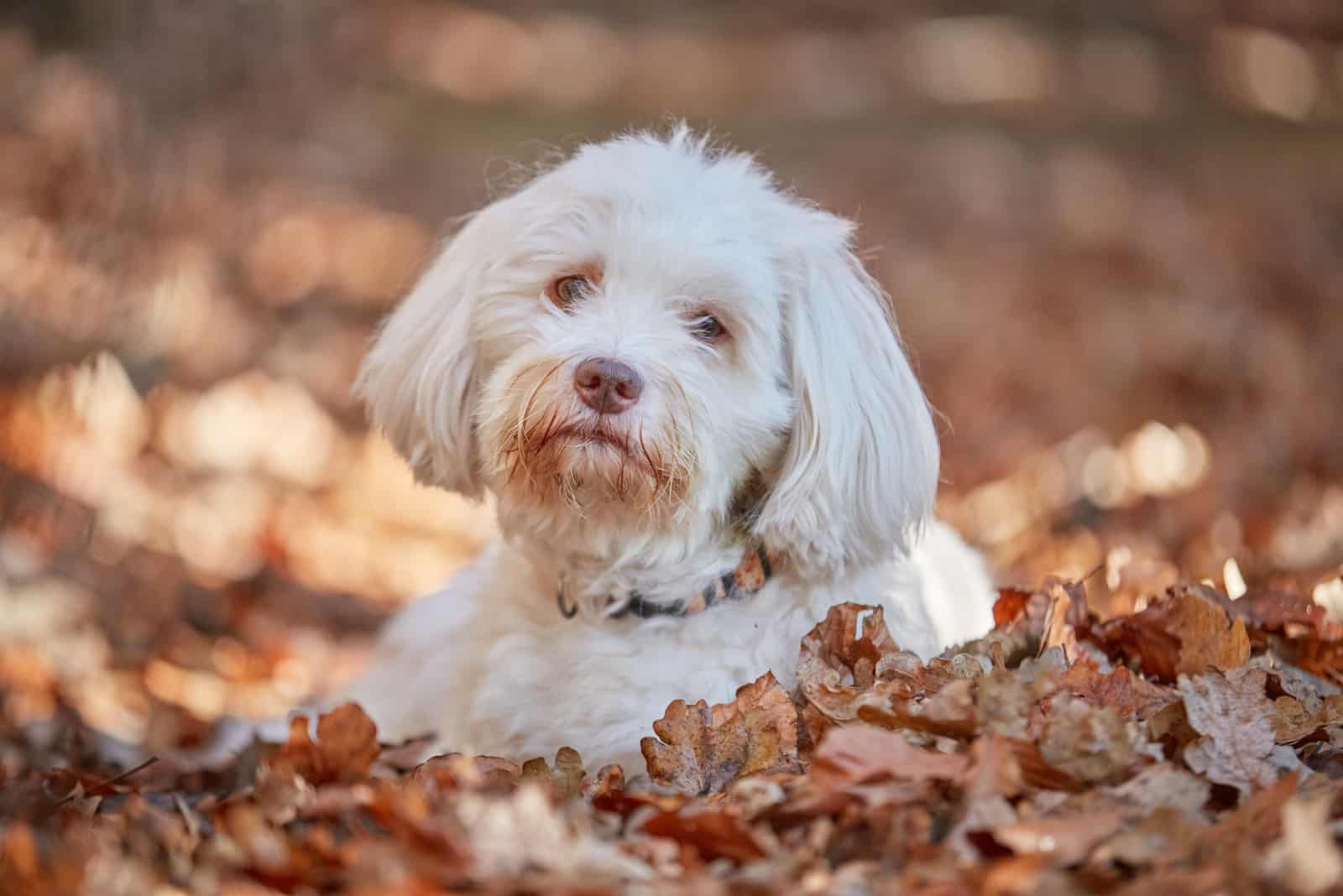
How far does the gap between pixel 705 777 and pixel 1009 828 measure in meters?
0.59

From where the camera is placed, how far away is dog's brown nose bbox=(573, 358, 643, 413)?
7.36 ft

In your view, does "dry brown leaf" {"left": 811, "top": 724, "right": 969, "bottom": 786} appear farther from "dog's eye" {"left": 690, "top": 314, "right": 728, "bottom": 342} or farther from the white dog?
"dog's eye" {"left": 690, "top": 314, "right": 728, "bottom": 342}

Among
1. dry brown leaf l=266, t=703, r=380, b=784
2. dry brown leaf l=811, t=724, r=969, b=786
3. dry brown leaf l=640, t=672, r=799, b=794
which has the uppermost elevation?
dry brown leaf l=811, t=724, r=969, b=786

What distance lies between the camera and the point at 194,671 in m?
3.42

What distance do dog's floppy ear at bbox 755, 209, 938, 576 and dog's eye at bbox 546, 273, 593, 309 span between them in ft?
1.31

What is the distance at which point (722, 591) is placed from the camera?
8.09ft

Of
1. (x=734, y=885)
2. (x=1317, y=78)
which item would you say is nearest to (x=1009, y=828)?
(x=734, y=885)

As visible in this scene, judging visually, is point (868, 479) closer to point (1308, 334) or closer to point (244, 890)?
point (244, 890)

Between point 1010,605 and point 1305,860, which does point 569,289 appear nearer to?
point 1010,605

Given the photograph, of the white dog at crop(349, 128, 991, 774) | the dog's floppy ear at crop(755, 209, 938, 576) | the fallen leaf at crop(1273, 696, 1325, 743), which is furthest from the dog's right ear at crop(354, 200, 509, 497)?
the fallen leaf at crop(1273, 696, 1325, 743)

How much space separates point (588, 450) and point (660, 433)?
0.13 metres

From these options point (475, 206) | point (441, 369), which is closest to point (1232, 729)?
point (441, 369)

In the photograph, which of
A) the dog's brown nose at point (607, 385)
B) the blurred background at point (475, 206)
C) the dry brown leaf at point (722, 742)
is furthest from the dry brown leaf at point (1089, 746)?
the blurred background at point (475, 206)

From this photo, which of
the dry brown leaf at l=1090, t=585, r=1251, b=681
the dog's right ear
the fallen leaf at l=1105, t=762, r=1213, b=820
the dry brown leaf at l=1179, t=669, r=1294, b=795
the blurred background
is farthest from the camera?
the blurred background
